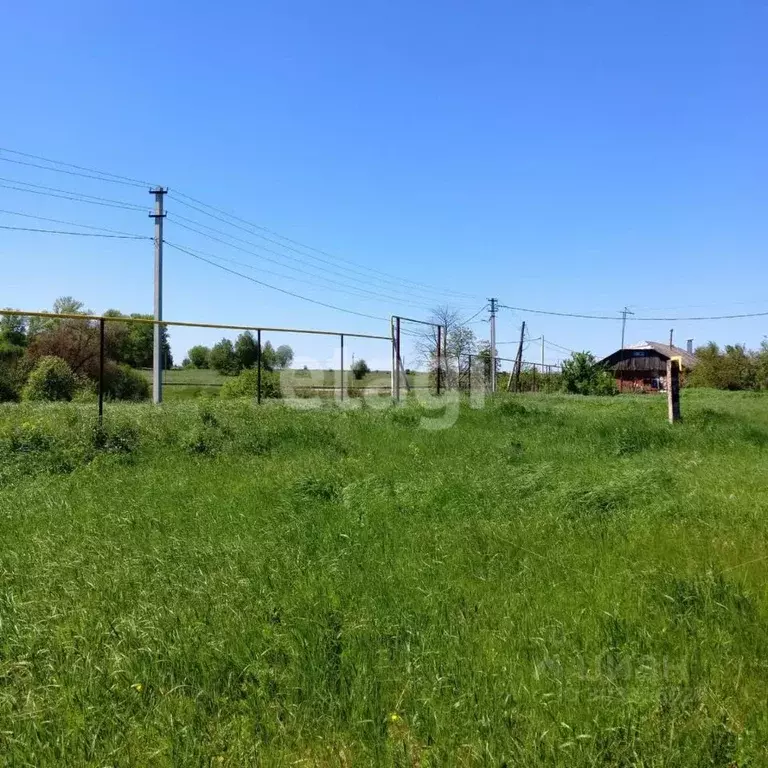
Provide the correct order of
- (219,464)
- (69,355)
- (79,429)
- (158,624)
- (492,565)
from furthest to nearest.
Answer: (69,355)
(79,429)
(219,464)
(492,565)
(158,624)

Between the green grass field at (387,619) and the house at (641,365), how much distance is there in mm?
61970

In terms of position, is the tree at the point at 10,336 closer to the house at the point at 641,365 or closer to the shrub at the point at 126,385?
the shrub at the point at 126,385

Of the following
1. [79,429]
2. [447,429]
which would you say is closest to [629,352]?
[447,429]

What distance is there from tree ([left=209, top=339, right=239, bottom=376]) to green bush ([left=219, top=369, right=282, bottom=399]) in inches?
15.6

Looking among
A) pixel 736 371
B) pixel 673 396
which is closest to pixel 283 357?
pixel 673 396

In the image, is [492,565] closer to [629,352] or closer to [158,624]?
[158,624]

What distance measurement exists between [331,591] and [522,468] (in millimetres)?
3915

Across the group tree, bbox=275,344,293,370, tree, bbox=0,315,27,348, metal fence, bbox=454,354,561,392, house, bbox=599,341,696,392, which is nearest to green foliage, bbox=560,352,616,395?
metal fence, bbox=454,354,561,392

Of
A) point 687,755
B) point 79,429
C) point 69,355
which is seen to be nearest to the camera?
point 687,755

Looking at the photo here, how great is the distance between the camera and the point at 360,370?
16.9 m

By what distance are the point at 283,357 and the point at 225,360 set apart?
6.13 feet

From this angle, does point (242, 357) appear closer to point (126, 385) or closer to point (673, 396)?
point (126, 385)

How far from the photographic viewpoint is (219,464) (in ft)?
24.6

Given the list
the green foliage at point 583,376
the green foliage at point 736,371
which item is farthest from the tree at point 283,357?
the green foliage at point 736,371
